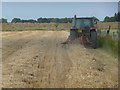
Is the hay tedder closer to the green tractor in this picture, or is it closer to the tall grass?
the green tractor

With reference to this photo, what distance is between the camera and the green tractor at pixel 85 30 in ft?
72.0

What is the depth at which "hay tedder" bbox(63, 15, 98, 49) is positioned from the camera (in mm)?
21938

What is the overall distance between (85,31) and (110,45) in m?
3.66

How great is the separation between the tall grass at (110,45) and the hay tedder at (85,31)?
0.64 metres

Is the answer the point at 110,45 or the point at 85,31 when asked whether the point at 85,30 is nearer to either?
the point at 85,31

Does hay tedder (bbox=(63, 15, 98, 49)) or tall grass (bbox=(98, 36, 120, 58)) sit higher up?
hay tedder (bbox=(63, 15, 98, 49))

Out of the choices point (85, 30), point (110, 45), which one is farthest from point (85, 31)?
point (110, 45)

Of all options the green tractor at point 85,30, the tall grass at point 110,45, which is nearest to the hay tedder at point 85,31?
the green tractor at point 85,30

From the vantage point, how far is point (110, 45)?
1955 centimetres

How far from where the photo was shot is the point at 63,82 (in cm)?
961

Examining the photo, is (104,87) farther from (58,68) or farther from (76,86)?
(58,68)

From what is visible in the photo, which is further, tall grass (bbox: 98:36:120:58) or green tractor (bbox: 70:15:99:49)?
green tractor (bbox: 70:15:99:49)

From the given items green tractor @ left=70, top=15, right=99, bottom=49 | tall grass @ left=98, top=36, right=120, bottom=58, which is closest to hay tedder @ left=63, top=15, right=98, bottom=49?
green tractor @ left=70, top=15, right=99, bottom=49

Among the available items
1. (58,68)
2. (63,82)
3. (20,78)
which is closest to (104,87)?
(63,82)
